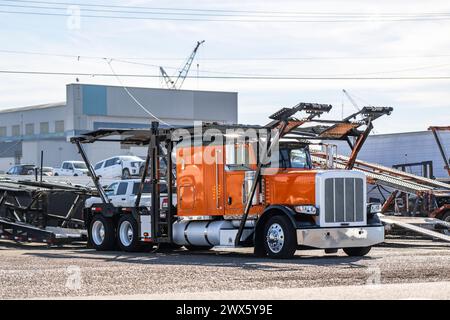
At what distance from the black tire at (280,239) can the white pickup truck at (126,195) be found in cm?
391

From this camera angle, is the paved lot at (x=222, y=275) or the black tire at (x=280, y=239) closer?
the paved lot at (x=222, y=275)

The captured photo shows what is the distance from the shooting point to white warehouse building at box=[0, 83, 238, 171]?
89.1 metres

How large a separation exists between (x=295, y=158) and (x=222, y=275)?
6.22 m

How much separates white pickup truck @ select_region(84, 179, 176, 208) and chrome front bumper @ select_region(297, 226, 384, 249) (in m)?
4.90

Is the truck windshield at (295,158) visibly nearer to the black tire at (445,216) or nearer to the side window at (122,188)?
the side window at (122,188)

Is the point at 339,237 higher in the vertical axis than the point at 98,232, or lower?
higher

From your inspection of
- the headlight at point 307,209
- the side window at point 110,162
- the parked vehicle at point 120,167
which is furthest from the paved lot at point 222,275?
the side window at point 110,162

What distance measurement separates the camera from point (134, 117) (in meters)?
92.8

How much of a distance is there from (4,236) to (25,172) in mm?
38616

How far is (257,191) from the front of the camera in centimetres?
2253

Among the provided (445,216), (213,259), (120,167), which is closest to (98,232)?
(213,259)

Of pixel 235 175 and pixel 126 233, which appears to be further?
pixel 126 233

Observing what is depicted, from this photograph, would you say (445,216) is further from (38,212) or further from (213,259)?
(38,212)

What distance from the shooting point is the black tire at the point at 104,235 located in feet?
86.2
